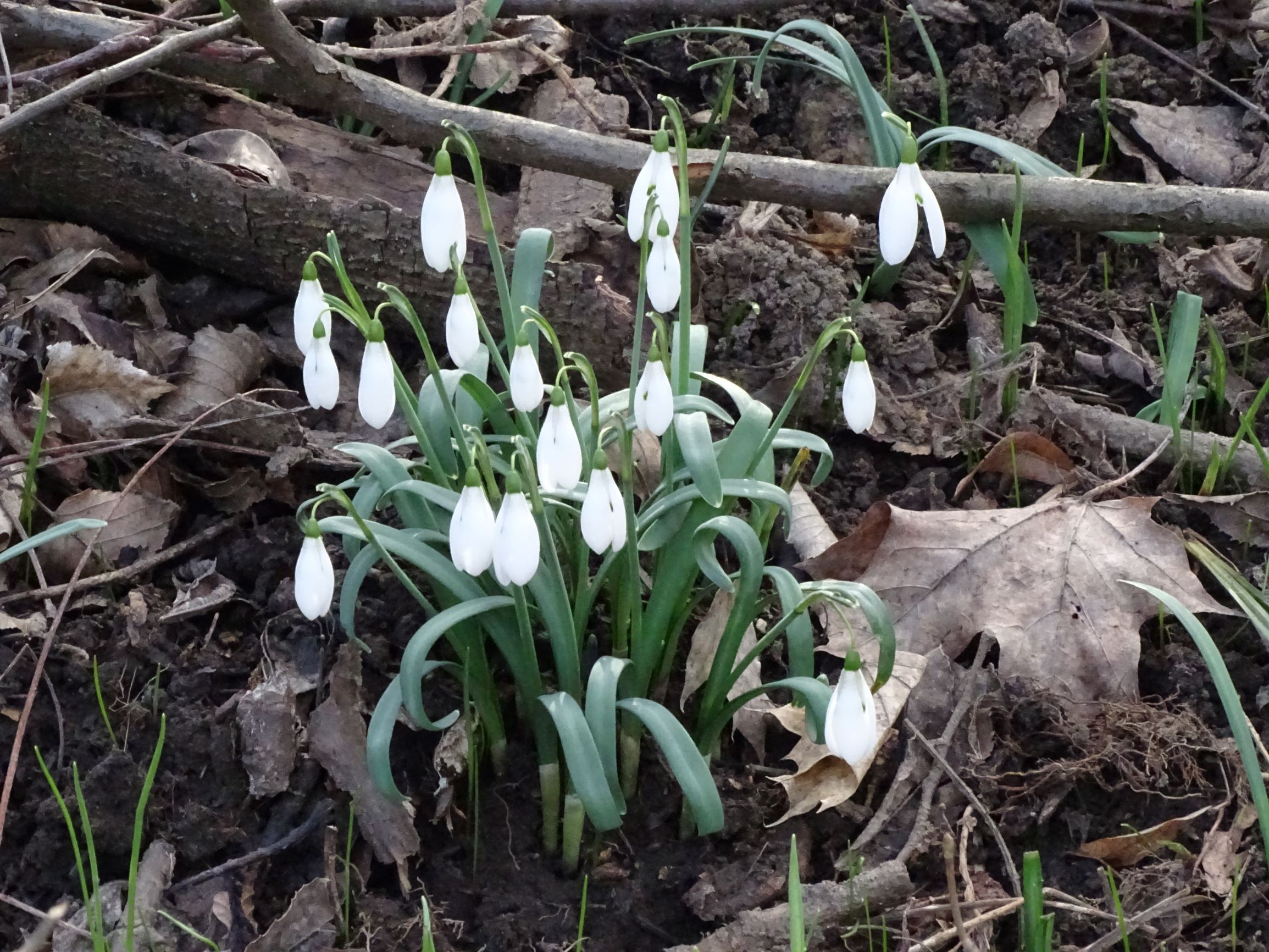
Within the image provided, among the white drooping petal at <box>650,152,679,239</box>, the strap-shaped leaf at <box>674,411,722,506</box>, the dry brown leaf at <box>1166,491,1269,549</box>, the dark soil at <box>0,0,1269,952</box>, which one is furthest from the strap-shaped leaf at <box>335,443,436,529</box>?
the dry brown leaf at <box>1166,491,1269,549</box>

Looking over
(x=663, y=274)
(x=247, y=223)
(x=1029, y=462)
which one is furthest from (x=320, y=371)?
(x=1029, y=462)

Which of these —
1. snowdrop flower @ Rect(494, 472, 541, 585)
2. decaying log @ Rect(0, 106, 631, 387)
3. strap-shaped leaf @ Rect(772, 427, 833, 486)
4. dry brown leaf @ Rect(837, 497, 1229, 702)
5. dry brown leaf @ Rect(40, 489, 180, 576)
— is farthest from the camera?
decaying log @ Rect(0, 106, 631, 387)

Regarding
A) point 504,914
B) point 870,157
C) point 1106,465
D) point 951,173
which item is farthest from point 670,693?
point 870,157

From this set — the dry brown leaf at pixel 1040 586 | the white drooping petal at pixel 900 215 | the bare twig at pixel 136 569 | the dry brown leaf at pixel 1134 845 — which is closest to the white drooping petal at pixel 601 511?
the white drooping petal at pixel 900 215

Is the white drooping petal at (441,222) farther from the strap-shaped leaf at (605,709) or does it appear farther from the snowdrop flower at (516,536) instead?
the strap-shaped leaf at (605,709)

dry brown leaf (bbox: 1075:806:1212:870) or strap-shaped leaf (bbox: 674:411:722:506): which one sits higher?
strap-shaped leaf (bbox: 674:411:722:506)

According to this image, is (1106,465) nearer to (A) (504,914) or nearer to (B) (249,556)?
(A) (504,914)

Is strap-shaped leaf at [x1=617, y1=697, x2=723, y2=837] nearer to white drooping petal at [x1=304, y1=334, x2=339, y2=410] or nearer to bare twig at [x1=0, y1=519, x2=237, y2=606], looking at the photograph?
white drooping petal at [x1=304, y1=334, x2=339, y2=410]
